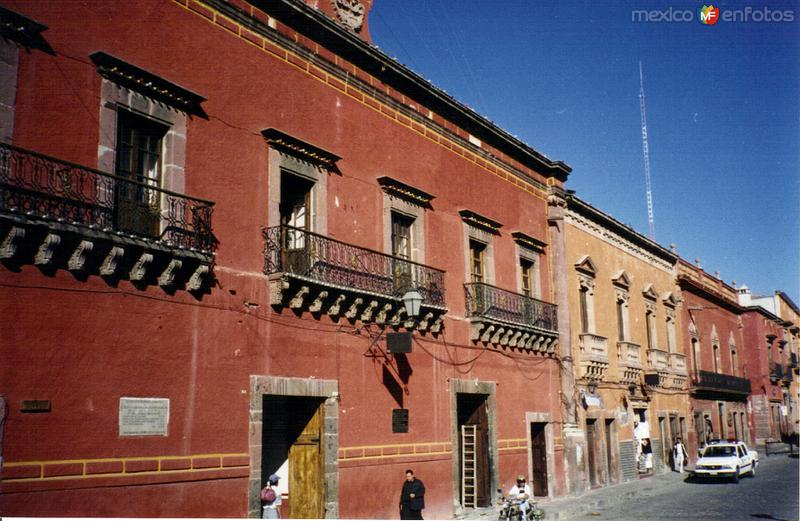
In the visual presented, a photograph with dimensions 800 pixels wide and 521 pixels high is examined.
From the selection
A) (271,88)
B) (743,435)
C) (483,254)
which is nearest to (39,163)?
(271,88)

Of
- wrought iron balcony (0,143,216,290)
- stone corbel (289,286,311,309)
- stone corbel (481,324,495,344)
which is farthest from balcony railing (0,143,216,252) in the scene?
stone corbel (481,324,495,344)

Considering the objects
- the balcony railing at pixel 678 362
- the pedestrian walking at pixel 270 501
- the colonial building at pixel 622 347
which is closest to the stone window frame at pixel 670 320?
the colonial building at pixel 622 347

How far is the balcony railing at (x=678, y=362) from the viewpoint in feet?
95.2

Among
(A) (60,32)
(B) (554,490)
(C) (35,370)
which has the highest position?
(A) (60,32)

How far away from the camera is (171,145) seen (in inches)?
416

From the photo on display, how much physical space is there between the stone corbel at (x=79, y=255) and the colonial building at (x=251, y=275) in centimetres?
3

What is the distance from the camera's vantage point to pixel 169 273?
32.9ft

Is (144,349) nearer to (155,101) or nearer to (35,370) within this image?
(35,370)

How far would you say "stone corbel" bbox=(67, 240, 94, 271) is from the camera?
884 centimetres

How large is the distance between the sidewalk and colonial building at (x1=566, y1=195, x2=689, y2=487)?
56 cm

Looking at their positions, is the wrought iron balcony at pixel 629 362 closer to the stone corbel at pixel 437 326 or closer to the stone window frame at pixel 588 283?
the stone window frame at pixel 588 283

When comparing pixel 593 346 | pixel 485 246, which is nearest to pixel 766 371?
pixel 593 346

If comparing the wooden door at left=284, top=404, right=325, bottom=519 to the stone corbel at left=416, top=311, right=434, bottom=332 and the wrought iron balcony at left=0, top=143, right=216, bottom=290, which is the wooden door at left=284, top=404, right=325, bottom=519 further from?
the wrought iron balcony at left=0, top=143, right=216, bottom=290

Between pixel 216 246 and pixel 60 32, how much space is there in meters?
3.54
